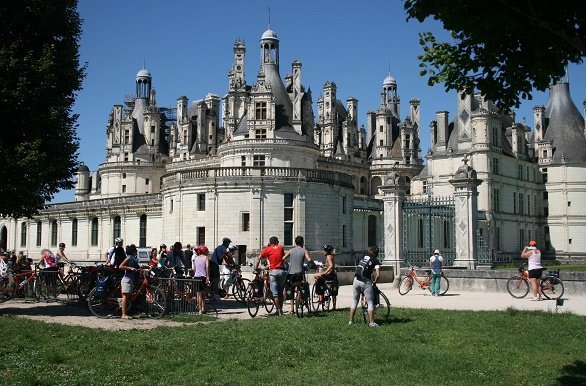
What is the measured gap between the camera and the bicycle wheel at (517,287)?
19.9 meters

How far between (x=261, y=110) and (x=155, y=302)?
126ft

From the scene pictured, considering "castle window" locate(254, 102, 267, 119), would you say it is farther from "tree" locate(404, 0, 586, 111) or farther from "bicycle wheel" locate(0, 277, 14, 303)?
"tree" locate(404, 0, 586, 111)

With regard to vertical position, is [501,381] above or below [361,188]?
below

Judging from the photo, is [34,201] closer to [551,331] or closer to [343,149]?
[551,331]

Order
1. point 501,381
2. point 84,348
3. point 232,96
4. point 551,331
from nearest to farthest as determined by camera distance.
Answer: point 501,381
point 84,348
point 551,331
point 232,96

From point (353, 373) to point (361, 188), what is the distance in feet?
223

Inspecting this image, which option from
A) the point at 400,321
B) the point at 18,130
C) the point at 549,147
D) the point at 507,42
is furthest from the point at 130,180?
the point at 507,42

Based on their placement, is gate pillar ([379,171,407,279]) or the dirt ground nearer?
the dirt ground

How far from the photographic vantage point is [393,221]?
27.6 m

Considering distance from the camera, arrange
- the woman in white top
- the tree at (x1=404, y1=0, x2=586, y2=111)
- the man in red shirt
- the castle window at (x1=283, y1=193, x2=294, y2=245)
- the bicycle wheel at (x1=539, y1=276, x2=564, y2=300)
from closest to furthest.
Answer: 1. the tree at (x1=404, y1=0, x2=586, y2=111)
2. the man in red shirt
3. the woman in white top
4. the bicycle wheel at (x1=539, y1=276, x2=564, y2=300)
5. the castle window at (x1=283, y1=193, x2=294, y2=245)

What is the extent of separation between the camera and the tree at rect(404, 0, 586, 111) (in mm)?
7680

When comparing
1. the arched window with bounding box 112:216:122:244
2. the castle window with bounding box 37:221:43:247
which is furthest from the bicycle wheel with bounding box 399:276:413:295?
the castle window with bounding box 37:221:43:247

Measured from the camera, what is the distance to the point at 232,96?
2483 inches

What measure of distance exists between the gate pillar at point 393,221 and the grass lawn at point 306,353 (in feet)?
44.4
